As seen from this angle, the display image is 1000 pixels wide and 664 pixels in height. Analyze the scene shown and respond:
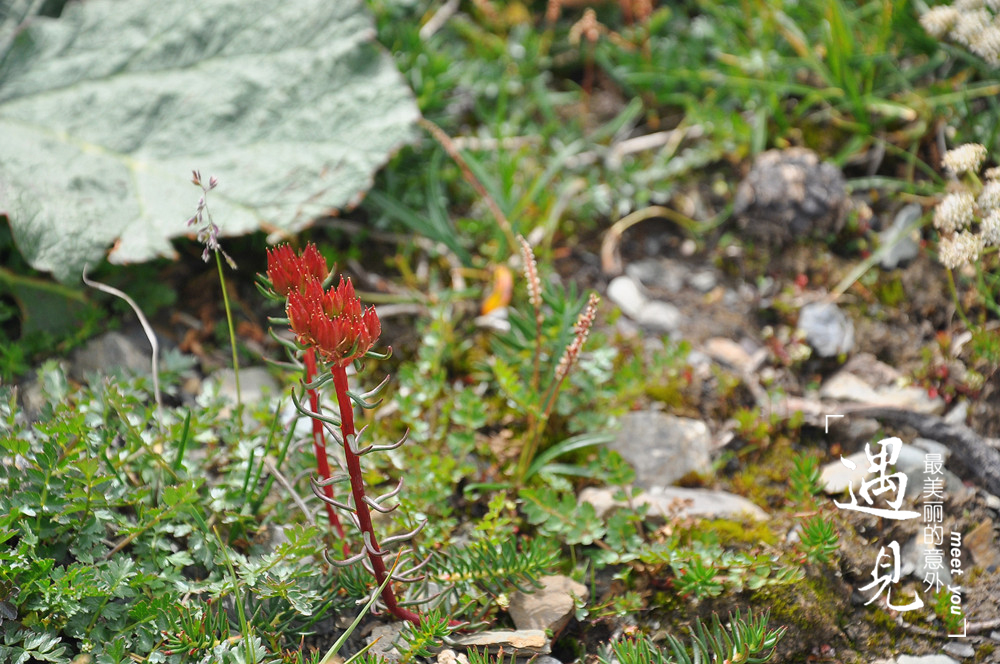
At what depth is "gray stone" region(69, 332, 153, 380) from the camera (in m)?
2.76

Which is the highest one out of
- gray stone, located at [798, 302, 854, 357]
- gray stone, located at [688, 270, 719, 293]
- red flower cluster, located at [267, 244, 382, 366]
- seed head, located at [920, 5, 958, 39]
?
seed head, located at [920, 5, 958, 39]

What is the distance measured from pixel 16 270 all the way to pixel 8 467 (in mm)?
1124

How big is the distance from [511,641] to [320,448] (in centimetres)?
75

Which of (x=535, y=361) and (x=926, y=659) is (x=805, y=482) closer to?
(x=926, y=659)

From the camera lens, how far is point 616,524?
2303 millimetres

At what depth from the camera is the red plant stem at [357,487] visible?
176 centimetres

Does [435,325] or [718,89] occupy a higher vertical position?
[718,89]

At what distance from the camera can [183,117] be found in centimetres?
298

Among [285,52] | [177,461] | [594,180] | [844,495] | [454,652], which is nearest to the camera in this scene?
[454,652]

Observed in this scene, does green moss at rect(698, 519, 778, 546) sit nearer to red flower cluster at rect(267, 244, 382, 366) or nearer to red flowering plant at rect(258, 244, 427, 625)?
red flowering plant at rect(258, 244, 427, 625)

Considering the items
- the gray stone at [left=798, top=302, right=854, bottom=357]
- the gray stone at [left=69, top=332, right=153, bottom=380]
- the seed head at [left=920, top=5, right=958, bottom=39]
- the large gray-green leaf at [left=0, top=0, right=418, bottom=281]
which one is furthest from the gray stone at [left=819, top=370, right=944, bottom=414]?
the gray stone at [left=69, top=332, right=153, bottom=380]

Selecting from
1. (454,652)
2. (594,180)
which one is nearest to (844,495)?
(454,652)

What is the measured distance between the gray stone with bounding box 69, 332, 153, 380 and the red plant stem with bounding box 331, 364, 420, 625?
131cm

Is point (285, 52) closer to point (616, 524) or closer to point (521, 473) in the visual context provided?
point (521, 473)
